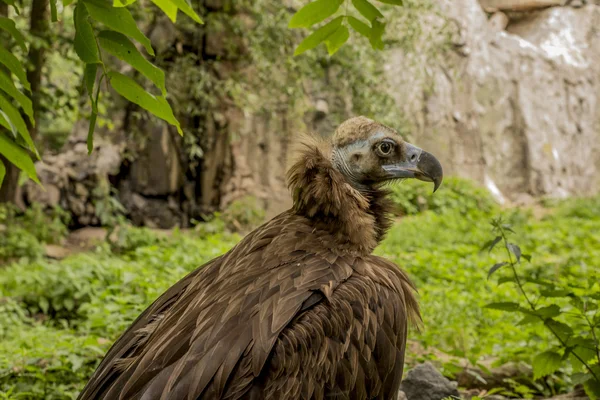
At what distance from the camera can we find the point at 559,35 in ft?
60.1

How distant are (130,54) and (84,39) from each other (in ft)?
0.43

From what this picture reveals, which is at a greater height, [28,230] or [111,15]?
[111,15]

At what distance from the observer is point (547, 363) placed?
337 cm

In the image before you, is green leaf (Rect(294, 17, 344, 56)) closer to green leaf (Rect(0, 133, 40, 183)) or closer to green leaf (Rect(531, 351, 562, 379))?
green leaf (Rect(0, 133, 40, 183))

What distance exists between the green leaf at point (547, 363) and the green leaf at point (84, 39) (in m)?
2.43

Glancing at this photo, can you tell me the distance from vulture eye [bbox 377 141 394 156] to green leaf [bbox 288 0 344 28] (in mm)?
674

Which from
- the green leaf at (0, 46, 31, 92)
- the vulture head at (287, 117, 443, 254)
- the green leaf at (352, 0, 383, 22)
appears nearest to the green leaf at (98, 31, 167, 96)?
the green leaf at (0, 46, 31, 92)

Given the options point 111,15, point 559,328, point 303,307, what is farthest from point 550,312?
point 111,15

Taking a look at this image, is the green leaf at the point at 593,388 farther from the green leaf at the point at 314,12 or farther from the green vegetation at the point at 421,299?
the green leaf at the point at 314,12

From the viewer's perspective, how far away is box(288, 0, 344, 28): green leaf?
254 cm

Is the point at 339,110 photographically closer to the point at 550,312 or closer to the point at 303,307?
the point at 550,312

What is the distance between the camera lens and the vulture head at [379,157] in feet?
10.0

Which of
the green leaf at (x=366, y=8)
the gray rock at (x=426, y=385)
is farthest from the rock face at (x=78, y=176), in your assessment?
the green leaf at (x=366, y=8)

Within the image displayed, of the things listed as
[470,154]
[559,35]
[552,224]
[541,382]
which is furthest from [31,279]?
[559,35]
